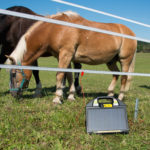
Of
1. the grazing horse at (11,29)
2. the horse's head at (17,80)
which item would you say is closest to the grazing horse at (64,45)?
the horse's head at (17,80)

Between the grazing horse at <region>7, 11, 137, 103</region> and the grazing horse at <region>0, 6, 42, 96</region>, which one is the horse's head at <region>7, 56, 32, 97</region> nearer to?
the grazing horse at <region>7, 11, 137, 103</region>

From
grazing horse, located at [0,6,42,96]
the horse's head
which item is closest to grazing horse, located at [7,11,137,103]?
the horse's head

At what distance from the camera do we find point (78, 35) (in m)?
3.96

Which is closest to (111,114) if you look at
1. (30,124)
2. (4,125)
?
(30,124)

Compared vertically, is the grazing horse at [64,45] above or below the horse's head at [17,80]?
above

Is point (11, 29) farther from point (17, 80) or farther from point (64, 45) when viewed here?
point (64, 45)

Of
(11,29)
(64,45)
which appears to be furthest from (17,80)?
(11,29)

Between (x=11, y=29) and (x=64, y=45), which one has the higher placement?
(x=11, y=29)

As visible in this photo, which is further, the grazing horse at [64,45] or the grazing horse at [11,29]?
the grazing horse at [11,29]

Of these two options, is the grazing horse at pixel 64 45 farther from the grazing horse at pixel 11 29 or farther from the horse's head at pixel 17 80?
the grazing horse at pixel 11 29

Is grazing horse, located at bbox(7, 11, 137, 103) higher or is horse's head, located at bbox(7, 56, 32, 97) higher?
grazing horse, located at bbox(7, 11, 137, 103)

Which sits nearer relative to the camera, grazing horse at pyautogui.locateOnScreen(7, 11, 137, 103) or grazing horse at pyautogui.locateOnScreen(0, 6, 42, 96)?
grazing horse at pyautogui.locateOnScreen(7, 11, 137, 103)

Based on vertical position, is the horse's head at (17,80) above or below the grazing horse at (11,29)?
below

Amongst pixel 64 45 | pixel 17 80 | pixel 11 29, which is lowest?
pixel 17 80
